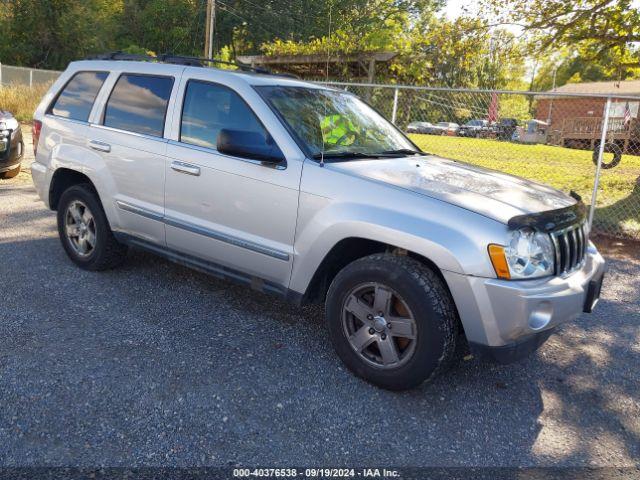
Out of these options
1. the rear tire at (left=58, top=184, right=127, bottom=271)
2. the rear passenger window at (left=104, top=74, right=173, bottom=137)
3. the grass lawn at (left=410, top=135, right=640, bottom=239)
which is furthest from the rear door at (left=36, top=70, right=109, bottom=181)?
the grass lawn at (left=410, top=135, right=640, bottom=239)

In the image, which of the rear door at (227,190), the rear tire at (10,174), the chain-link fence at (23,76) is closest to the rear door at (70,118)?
the rear door at (227,190)

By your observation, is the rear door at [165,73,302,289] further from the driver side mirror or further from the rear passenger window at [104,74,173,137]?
the rear passenger window at [104,74,173,137]

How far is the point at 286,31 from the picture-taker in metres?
37.3

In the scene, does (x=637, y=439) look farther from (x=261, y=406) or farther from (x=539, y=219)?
(x=261, y=406)

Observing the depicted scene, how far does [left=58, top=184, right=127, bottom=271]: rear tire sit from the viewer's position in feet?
15.8

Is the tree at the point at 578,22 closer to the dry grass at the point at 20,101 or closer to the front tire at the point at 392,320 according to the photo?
the front tire at the point at 392,320

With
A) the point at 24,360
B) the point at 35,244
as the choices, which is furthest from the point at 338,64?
the point at 24,360

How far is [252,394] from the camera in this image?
3.19 meters

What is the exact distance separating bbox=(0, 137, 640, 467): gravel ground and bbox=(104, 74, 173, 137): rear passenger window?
4.41 ft

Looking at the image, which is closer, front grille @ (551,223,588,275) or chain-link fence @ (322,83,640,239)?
front grille @ (551,223,588,275)

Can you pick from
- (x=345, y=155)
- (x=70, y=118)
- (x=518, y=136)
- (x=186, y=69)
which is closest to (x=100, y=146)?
(x=70, y=118)

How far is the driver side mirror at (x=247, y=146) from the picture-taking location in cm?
349

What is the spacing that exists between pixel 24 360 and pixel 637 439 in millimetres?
3516

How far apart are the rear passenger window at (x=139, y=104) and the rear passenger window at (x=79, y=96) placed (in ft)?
0.83
